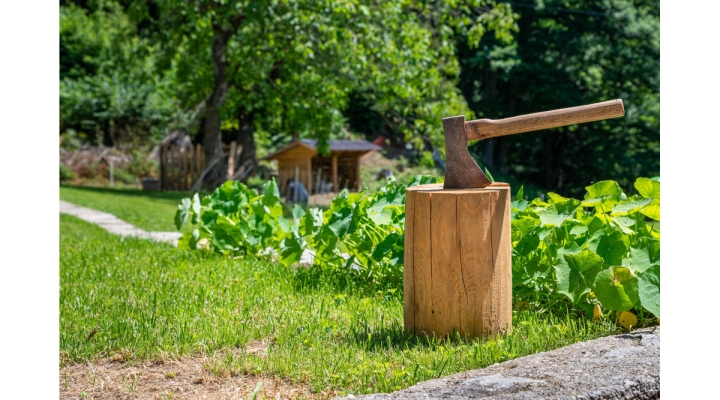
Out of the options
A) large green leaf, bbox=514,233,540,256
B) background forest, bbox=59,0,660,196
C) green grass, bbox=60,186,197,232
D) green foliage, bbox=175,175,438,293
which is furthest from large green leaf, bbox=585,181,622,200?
background forest, bbox=59,0,660,196

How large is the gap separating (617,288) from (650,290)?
0.46 feet

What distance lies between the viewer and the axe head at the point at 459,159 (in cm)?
285

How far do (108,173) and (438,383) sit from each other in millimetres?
18524

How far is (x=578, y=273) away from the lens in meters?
3.08

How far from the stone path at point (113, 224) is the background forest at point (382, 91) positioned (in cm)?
369

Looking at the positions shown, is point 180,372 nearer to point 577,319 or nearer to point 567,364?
point 567,364

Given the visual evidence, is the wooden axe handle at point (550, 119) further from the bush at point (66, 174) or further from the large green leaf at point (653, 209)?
the bush at point (66, 174)

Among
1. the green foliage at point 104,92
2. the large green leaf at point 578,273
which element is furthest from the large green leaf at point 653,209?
the green foliage at point 104,92

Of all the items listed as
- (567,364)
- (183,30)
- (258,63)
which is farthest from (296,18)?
(567,364)

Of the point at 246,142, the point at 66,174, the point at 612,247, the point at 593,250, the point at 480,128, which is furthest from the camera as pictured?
the point at 66,174

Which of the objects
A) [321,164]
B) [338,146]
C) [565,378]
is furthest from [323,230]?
[321,164]

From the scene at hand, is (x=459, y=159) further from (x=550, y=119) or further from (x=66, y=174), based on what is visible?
(x=66, y=174)

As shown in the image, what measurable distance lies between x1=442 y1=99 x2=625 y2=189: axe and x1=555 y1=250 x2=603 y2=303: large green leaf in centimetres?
55

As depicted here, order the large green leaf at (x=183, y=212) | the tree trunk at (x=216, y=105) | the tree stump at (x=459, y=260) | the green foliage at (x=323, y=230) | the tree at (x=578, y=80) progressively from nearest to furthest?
the tree stump at (x=459, y=260), the green foliage at (x=323, y=230), the large green leaf at (x=183, y=212), the tree trunk at (x=216, y=105), the tree at (x=578, y=80)
